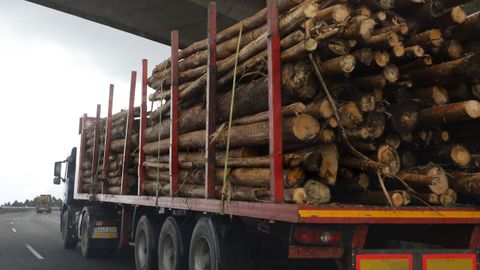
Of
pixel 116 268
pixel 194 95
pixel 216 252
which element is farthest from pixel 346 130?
pixel 116 268

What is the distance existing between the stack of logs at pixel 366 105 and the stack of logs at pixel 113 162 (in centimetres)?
415

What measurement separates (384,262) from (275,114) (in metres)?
1.55

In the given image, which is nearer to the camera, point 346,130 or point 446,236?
point 346,130

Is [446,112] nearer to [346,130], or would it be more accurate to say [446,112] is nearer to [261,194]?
[346,130]

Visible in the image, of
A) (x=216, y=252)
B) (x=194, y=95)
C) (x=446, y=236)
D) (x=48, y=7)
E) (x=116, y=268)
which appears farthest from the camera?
(x=48, y=7)

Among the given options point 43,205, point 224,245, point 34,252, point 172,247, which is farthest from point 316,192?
point 43,205

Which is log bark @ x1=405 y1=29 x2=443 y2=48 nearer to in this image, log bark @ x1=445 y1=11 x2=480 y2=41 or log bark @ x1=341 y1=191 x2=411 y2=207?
log bark @ x1=445 y1=11 x2=480 y2=41

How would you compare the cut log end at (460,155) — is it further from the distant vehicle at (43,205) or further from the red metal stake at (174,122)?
the distant vehicle at (43,205)

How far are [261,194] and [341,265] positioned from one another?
3.14 feet

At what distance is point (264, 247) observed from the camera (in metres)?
5.96

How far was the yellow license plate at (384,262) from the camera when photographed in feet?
15.3

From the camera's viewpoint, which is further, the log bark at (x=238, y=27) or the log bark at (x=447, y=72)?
the log bark at (x=238, y=27)

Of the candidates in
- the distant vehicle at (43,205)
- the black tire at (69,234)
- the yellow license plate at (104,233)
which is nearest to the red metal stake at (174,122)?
the yellow license plate at (104,233)

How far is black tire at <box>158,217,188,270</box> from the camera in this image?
23.0ft
